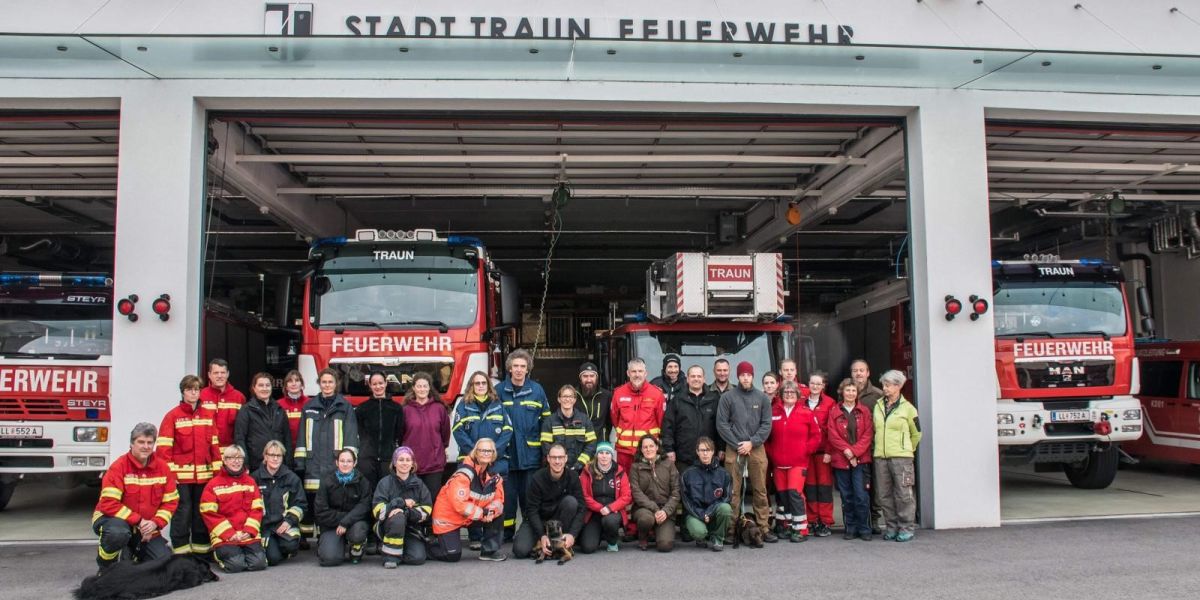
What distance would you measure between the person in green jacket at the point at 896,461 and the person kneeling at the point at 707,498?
142cm

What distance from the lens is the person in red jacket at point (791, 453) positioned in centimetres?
784

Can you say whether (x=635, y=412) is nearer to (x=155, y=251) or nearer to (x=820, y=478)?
(x=820, y=478)

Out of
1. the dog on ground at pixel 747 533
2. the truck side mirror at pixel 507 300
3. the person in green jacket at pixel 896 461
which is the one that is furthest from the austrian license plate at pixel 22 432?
the person in green jacket at pixel 896 461

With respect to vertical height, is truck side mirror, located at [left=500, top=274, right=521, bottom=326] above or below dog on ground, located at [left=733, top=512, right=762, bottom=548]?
above

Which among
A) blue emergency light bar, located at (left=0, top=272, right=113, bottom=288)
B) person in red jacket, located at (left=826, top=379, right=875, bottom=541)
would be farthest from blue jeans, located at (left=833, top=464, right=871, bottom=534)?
blue emergency light bar, located at (left=0, top=272, right=113, bottom=288)

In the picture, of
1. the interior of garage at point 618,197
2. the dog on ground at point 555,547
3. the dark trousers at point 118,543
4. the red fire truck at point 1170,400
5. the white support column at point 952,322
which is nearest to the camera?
the dark trousers at point 118,543

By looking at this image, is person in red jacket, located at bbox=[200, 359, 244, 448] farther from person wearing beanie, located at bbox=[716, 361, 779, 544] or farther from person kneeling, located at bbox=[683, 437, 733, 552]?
person wearing beanie, located at bbox=[716, 361, 779, 544]

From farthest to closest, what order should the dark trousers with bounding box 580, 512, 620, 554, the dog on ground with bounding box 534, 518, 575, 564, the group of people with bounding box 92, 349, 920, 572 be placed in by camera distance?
the dark trousers with bounding box 580, 512, 620, 554 < the dog on ground with bounding box 534, 518, 575, 564 < the group of people with bounding box 92, 349, 920, 572

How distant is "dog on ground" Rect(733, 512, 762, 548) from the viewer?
24.7 ft

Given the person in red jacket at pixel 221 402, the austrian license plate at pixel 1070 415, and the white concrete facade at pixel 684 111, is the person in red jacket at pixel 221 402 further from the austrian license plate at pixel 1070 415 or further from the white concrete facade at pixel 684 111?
the austrian license plate at pixel 1070 415

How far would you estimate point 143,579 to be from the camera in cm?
618

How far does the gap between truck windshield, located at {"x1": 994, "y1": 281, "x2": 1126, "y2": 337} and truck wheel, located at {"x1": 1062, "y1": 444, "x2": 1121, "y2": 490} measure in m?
1.42

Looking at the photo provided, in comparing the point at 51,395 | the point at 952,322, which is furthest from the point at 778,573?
the point at 51,395

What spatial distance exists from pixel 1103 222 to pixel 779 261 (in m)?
8.13
